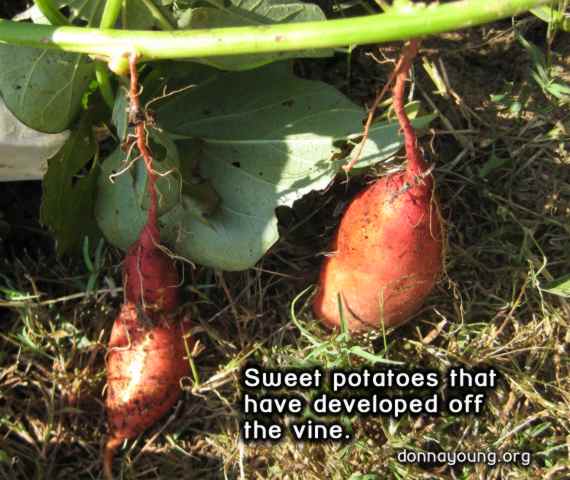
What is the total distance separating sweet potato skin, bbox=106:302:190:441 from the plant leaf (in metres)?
0.37

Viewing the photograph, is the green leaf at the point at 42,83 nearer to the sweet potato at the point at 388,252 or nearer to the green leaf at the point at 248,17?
the green leaf at the point at 248,17

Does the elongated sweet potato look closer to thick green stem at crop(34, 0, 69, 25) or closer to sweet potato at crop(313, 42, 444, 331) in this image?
sweet potato at crop(313, 42, 444, 331)

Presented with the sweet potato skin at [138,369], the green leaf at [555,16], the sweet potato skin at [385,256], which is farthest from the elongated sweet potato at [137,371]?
the green leaf at [555,16]

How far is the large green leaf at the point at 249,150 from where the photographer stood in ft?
4.82

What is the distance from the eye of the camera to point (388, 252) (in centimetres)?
143

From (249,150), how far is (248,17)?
274 millimetres

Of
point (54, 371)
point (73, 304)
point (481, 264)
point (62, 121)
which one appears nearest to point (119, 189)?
point (62, 121)

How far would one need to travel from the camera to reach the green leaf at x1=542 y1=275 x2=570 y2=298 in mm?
1494

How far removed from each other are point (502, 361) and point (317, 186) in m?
0.56

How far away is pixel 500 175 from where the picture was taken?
1683mm

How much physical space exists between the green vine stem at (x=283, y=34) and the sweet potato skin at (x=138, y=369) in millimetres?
589

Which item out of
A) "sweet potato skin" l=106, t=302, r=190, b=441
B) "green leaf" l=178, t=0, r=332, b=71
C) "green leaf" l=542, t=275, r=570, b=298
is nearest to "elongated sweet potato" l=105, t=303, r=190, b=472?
"sweet potato skin" l=106, t=302, r=190, b=441

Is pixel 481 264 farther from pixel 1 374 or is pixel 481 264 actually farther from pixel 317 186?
pixel 1 374

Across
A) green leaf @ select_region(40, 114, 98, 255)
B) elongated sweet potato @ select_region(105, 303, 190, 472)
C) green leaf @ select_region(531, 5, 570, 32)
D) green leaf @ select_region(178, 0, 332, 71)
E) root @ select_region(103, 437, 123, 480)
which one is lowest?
root @ select_region(103, 437, 123, 480)
